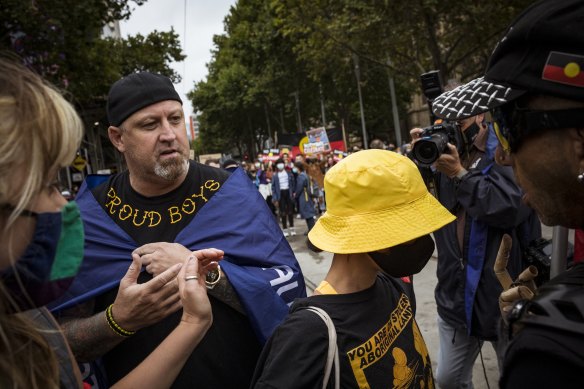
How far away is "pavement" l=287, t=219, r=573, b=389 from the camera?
4082mm

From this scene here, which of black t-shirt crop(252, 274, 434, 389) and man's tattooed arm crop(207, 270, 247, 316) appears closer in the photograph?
black t-shirt crop(252, 274, 434, 389)

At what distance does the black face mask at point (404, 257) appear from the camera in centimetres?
176

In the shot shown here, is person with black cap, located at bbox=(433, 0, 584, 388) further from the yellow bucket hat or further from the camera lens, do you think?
the camera lens

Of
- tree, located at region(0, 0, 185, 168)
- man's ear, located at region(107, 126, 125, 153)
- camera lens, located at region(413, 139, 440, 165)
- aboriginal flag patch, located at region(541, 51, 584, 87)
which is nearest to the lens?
aboriginal flag patch, located at region(541, 51, 584, 87)

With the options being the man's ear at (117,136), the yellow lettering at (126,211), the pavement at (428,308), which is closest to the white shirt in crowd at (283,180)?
the pavement at (428,308)

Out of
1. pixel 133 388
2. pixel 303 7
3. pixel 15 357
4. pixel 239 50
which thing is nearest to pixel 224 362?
pixel 133 388

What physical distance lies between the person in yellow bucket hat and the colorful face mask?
0.71 metres

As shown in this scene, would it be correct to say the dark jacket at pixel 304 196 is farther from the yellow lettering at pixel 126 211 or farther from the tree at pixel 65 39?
the yellow lettering at pixel 126 211

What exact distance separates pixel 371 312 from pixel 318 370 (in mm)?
310

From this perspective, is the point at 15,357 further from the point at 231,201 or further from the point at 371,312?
the point at 231,201

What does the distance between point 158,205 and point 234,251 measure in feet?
1.43

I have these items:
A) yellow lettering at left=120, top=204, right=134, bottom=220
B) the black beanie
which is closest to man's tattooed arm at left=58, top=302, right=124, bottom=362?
yellow lettering at left=120, top=204, right=134, bottom=220

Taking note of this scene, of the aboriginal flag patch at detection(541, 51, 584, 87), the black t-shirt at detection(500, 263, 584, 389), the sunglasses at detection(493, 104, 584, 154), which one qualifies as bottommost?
the black t-shirt at detection(500, 263, 584, 389)

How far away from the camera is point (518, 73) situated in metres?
1.06
